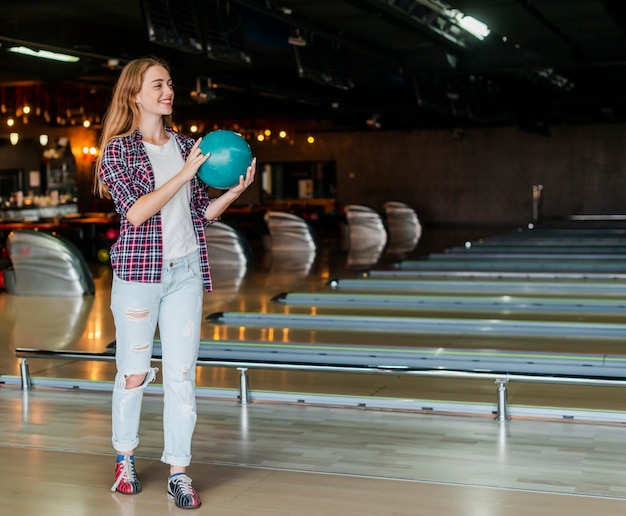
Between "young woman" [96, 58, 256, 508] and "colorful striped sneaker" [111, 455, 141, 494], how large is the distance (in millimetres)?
59

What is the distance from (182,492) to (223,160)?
A: 1152 mm

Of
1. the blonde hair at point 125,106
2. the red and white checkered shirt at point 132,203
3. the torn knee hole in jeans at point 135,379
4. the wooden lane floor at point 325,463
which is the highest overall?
the blonde hair at point 125,106

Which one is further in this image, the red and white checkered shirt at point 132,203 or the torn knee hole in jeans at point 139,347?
the torn knee hole in jeans at point 139,347

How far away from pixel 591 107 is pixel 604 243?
326 inches

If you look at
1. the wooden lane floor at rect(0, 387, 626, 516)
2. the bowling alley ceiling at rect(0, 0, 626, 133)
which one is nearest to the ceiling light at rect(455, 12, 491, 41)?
the bowling alley ceiling at rect(0, 0, 626, 133)

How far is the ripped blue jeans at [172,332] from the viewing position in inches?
128

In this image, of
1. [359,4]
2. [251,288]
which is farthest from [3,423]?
[359,4]

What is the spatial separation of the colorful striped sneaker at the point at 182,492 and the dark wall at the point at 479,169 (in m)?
23.6

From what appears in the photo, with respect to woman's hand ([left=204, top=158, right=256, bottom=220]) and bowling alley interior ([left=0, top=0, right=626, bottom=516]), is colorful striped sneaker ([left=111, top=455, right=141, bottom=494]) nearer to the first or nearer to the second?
bowling alley interior ([left=0, top=0, right=626, bottom=516])

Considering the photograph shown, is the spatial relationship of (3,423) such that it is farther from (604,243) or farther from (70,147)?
(70,147)

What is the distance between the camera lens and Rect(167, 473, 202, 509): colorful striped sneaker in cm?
324

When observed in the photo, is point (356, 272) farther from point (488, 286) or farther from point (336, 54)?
point (336, 54)

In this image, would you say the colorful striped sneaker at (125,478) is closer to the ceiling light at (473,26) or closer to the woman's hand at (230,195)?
the woman's hand at (230,195)

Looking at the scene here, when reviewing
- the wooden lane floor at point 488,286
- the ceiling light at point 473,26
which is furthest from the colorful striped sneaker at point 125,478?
the ceiling light at point 473,26
